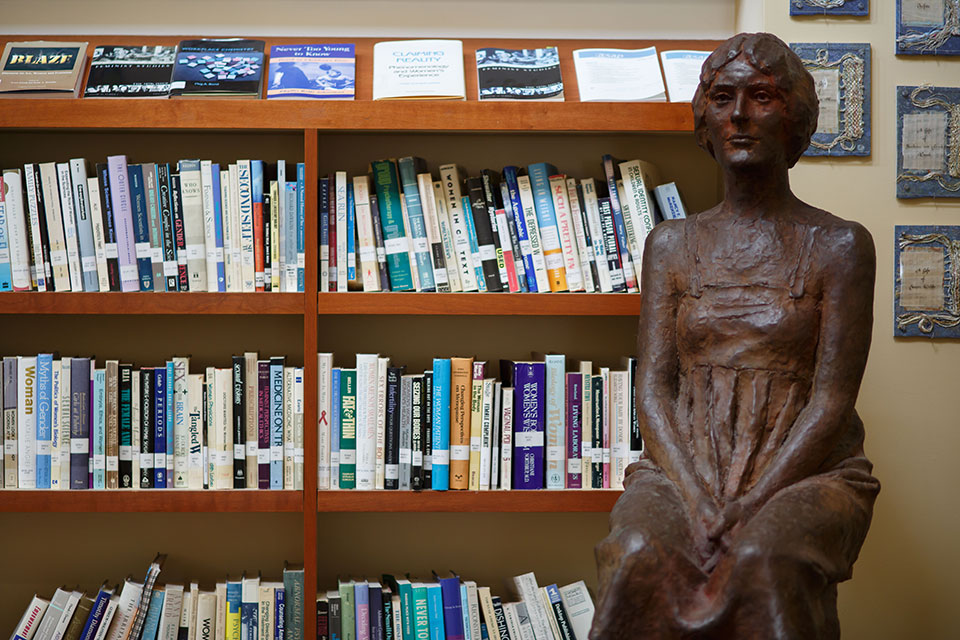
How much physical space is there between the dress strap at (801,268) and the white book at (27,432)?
5.81 feet

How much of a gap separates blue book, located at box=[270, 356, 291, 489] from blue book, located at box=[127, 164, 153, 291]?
377 millimetres

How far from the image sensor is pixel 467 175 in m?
2.43

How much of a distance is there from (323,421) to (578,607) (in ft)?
2.64

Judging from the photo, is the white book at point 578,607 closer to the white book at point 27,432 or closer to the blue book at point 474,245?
the blue book at point 474,245

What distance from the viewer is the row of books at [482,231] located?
2.20 metres

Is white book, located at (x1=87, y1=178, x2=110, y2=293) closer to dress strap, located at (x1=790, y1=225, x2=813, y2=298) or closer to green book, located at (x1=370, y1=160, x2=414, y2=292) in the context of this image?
green book, located at (x1=370, y1=160, x2=414, y2=292)

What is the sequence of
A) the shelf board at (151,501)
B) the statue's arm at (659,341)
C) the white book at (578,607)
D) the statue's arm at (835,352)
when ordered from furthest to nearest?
1. the white book at (578,607)
2. the shelf board at (151,501)
3. the statue's arm at (659,341)
4. the statue's arm at (835,352)

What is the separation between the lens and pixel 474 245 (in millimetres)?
2211

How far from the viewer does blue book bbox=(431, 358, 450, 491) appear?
84.7 inches

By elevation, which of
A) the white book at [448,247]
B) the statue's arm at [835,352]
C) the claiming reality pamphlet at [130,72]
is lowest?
the statue's arm at [835,352]

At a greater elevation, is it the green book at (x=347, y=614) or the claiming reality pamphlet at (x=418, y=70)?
the claiming reality pamphlet at (x=418, y=70)

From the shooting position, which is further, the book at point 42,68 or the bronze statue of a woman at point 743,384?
the book at point 42,68

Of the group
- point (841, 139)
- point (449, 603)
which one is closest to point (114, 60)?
point (449, 603)

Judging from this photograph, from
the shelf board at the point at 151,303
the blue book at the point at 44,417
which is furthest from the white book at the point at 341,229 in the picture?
the blue book at the point at 44,417
